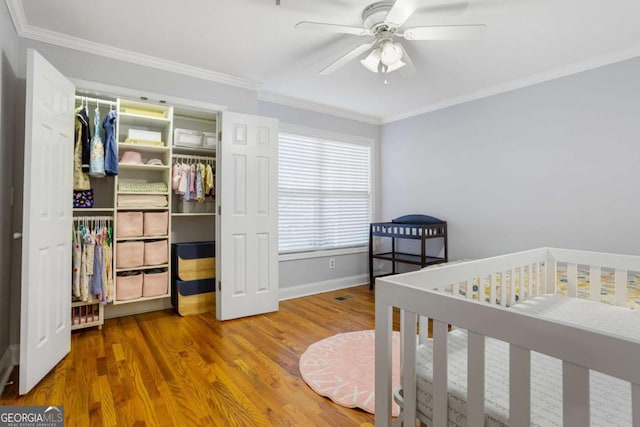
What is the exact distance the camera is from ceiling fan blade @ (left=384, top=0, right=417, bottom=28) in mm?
1694

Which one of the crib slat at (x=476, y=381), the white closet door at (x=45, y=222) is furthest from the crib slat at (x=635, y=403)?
the white closet door at (x=45, y=222)

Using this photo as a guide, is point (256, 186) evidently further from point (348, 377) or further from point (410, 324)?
point (410, 324)

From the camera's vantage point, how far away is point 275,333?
273 cm

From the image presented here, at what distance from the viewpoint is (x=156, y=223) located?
10.1 ft

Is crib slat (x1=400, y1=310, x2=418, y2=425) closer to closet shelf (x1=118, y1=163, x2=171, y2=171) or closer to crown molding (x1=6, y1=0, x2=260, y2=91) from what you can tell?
closet shelf (x1=118, y1=163, x2=171, y2=171)

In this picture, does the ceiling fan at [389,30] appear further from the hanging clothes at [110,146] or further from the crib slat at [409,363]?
the hanging clothes at [110,146]

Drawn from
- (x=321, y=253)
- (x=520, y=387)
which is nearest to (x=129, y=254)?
(x=321, y=253)

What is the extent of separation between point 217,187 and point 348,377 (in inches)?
82.2

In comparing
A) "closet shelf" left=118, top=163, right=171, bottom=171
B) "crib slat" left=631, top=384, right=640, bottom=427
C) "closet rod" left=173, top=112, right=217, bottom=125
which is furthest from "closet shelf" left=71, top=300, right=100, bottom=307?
"crib slat" left=631, top=384, right=640, bottom=427

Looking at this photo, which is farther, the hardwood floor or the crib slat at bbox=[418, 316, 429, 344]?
the hardwood floor

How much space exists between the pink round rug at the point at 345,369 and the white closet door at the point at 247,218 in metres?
0.98

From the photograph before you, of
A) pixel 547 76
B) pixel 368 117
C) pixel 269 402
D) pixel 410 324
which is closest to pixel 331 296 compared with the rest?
pixel 269 402

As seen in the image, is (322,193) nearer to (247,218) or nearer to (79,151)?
(247,218)

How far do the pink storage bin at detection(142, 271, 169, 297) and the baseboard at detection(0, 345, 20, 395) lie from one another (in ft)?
3.09
